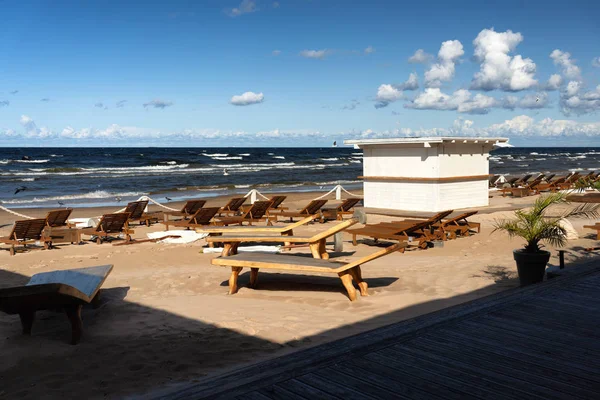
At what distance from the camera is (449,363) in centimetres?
369

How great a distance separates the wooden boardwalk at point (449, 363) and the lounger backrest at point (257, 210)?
9.19m

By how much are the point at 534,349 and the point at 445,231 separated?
7257 mm

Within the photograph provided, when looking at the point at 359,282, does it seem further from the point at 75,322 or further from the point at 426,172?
the point at 426,172

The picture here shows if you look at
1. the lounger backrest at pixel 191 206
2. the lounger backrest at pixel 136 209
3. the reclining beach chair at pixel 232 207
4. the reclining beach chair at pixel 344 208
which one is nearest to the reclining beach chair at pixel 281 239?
the lounger backrest at pixel 136 209

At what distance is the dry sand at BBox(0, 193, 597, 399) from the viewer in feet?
14.4

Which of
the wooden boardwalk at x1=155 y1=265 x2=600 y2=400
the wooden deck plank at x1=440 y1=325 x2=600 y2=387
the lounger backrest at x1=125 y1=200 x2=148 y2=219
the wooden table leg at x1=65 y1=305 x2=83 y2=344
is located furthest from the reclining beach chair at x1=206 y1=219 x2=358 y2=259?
the lounger backrest at x1=125 y1=200 x2=148 y2=219

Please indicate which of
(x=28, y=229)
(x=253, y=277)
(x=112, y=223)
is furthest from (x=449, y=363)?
(x=28, y=229)

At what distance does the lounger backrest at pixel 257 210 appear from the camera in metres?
13.8

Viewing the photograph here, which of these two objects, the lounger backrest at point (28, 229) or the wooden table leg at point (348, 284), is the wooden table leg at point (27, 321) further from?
the lounger backrest at point (28, 229)

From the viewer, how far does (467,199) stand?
49.6ft

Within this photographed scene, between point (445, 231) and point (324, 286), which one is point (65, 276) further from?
point (445, 231)

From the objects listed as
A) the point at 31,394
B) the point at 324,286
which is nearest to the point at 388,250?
the point at 324,286

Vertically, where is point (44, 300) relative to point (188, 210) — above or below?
above

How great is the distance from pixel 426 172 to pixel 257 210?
4276 millimetres
